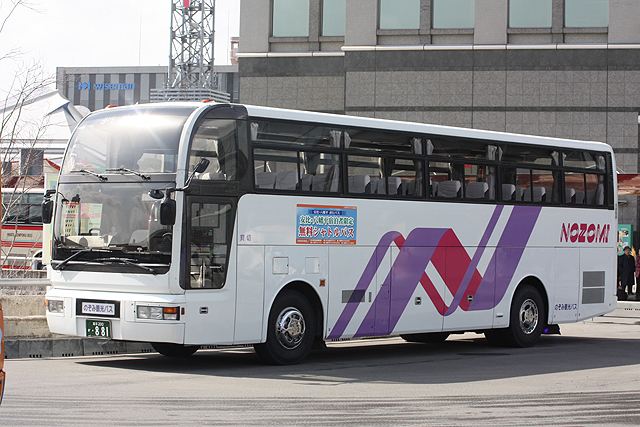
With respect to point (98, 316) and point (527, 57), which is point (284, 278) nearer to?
point (98, 316)

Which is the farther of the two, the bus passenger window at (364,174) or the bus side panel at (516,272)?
the bus side panel at (516,272)

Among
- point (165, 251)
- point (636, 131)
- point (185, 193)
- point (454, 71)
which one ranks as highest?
point (454, 71)

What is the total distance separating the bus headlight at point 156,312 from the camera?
1029 cm

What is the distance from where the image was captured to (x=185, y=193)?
34.5ft

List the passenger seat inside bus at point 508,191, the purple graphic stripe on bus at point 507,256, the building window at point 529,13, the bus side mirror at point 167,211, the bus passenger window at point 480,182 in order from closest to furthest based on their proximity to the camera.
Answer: the bus side mirror at point 167,211, the bus passenger window at point 480,182, the purple graphic stripe on bus at point 507,256, the passenger seat inside bus at point 508,191, the building window at point 529,13

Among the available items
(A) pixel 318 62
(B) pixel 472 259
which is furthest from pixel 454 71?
(B) pixel 472 259

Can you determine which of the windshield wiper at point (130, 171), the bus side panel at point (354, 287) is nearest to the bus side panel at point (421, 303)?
the bus side panel at point (354, 287)

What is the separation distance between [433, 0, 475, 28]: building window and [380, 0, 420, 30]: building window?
665 mm

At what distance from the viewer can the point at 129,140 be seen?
430 inches

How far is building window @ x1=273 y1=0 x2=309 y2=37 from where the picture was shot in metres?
31.4

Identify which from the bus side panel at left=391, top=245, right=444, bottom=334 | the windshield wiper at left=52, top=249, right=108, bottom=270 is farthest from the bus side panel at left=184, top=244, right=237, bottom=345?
the bus side panel at left=391, top=245, right=444, bottom=334

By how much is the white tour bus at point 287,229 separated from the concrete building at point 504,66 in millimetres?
15201

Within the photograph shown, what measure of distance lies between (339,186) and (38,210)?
85.1 ft

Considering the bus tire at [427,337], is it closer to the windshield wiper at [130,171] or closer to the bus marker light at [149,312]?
the bus marker light at [149,312]
